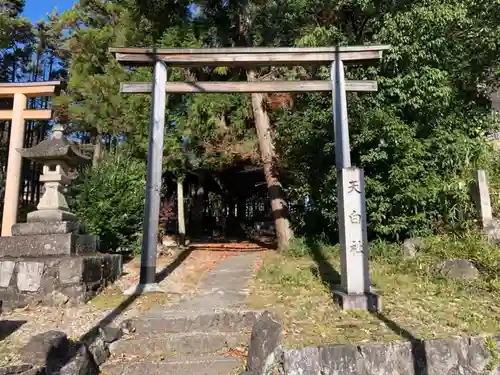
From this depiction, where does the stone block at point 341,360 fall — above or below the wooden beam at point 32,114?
below

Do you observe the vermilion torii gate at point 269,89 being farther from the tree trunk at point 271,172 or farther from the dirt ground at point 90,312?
the tree trunk at point 271,172

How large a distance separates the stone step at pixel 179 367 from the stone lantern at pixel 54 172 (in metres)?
3.11

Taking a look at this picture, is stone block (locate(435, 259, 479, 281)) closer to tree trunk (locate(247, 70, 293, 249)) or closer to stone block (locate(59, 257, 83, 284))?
tree trunk (locate(247, 70, 293, 249))

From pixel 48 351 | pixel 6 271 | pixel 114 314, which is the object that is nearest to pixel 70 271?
pixel 6 271

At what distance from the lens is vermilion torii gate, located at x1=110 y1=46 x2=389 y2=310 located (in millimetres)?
5668

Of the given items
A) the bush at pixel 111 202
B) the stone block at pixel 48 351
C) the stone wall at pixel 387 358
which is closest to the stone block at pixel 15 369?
the stone block at pixel 48 351

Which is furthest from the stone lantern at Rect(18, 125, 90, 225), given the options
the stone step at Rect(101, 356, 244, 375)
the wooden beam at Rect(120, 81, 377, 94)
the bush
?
the stone step at Rect(101, 356, 244, 375)

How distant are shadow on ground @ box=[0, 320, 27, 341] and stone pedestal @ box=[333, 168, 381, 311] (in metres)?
4.04

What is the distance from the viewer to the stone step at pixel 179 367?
412 cm

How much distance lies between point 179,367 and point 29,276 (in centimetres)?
303

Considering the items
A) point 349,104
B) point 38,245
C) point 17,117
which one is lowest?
point 38,245

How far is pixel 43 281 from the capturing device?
5.84 m

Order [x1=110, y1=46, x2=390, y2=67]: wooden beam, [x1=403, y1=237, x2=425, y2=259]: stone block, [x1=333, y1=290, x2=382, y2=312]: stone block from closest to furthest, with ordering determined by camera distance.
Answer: [x1=333, y1=290, x2=382, y2=312]: stone block
[x1=110, y1=46, x2=390, y2=67]: wooden beam
[x1=403, y1=237, x2=425, y2=259]: stone block

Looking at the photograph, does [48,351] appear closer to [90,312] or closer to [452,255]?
[90,312]
